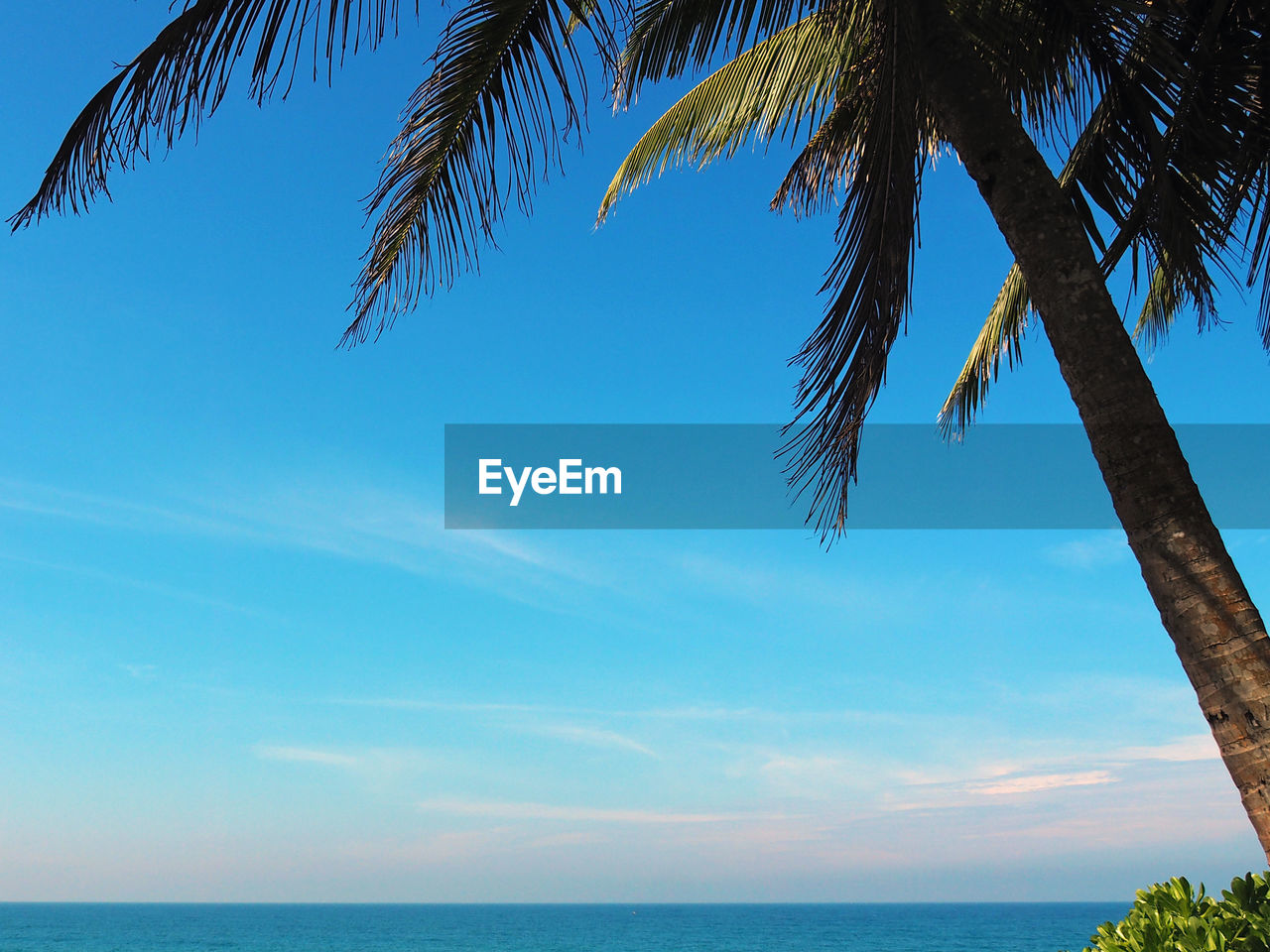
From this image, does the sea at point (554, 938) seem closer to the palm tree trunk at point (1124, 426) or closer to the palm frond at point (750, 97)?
the palm frond at point (750, 97)

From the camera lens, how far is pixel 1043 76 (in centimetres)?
647

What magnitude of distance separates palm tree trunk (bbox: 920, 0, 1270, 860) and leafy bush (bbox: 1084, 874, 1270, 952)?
524 millimetres

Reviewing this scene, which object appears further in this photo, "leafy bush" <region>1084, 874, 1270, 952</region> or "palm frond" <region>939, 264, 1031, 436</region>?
"palm frond" <region>939, 264, 1031, 436</region>

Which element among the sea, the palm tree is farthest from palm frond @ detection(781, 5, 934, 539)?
the sea

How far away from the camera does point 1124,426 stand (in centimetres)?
361

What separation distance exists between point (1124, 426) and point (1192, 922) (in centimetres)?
180

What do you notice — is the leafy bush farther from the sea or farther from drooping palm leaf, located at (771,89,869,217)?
the sea

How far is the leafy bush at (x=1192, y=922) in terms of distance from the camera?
3.46 metres

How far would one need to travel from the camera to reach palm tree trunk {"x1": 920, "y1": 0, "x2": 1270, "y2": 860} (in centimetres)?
322

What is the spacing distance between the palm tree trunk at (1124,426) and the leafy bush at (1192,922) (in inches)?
20.6

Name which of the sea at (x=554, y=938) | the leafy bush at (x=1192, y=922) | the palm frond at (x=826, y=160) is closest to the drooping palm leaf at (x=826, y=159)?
the palm frond at (x=826, y=160)

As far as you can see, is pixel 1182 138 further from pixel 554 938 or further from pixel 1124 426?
pixel 554 938

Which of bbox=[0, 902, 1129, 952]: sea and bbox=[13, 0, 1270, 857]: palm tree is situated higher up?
bbox=[13, 0, 1270, 857]: palm tree

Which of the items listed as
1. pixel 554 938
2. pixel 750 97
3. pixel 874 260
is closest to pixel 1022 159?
pixel 874 260
